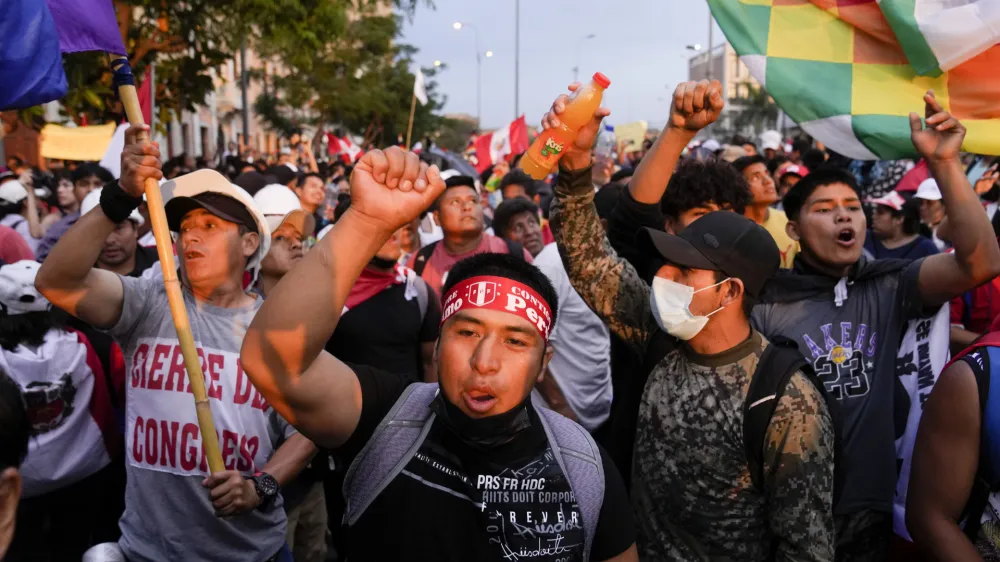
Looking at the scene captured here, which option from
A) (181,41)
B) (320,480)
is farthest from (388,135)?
(320,480)

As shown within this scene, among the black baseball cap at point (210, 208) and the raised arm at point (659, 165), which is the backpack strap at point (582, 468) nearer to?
the raised arm at point (659, 165)

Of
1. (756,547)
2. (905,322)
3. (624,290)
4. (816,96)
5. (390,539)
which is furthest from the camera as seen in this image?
(816,96)

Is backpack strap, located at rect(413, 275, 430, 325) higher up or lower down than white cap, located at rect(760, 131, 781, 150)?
lower down

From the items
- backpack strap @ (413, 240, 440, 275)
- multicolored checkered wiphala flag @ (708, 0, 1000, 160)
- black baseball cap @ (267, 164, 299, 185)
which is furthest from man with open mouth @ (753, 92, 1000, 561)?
black baseball cap @ (267, 164, 299, 185)

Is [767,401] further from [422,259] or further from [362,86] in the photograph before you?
[362,86]

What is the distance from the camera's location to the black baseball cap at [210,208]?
10.8 feet

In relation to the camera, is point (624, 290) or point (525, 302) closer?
point (525, 302)

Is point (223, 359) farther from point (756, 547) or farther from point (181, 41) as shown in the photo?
point (181, 41)

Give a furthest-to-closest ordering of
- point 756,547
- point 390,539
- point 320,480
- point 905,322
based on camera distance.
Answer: point 320,480
point 905,322
point 756,547
point 390,539

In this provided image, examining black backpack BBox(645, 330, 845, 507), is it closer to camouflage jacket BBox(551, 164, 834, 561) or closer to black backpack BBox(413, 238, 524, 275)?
camouflage jacket BBox(551, 164, 834, 561)

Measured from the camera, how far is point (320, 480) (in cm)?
453

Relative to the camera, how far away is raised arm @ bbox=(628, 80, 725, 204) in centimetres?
302

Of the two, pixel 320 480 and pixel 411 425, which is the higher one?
pixel 411 425

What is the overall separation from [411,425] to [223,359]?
4.18 feet
